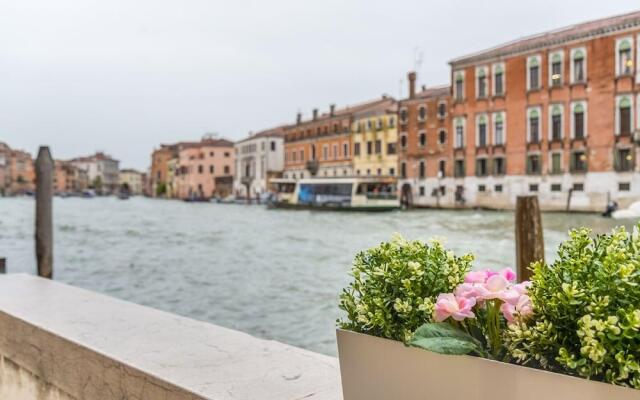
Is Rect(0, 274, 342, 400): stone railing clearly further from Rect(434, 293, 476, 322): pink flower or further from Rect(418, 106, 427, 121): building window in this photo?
Rect(418, 106, 427, 121): building window

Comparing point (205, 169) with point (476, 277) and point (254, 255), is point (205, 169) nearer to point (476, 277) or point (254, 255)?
point (254, 255)

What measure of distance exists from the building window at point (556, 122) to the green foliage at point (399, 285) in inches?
348

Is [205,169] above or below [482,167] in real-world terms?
above

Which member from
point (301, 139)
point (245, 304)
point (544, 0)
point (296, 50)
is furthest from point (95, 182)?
point (544, 0)

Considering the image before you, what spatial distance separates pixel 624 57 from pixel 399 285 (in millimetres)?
8066

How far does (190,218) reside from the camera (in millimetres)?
17328

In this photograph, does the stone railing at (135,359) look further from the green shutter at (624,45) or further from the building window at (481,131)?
the building window at (481,131)

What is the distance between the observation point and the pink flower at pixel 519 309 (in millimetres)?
459

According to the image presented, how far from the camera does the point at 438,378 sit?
0.47 metres

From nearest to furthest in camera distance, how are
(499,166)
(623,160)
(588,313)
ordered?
(588,313) → (623,160) → (499,166)

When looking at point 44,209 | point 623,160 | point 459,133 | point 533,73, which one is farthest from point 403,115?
point 44,209

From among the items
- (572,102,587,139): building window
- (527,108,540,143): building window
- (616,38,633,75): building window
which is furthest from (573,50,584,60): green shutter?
(527,108,540,143): building window

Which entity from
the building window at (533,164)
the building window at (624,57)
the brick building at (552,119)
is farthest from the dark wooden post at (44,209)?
the building window at (533,164)

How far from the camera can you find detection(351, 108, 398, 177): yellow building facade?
11.1 meters
